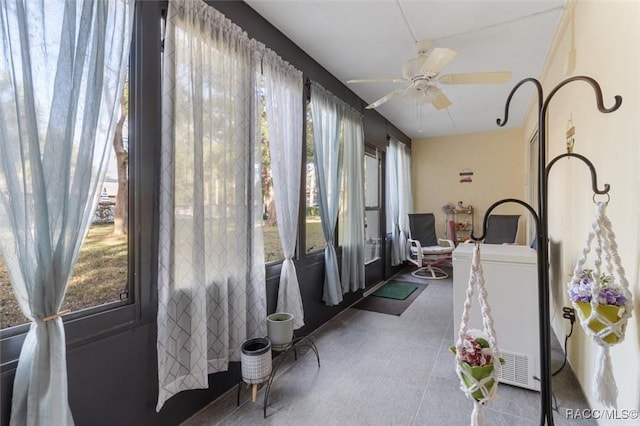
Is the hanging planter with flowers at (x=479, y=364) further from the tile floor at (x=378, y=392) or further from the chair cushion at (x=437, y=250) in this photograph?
the chair cushion at (x=437, y=250)

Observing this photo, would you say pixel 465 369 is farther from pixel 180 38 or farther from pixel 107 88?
pixel 180 38

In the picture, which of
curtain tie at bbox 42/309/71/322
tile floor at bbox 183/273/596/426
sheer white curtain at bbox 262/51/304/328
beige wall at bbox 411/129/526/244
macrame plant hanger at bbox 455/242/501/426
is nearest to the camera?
macrame plant hanger at bbox 455/242/501/426

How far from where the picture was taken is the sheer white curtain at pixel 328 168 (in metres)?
2.85

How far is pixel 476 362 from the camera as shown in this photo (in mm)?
1003

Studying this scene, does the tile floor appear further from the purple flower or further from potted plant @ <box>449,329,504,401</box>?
the purple flower

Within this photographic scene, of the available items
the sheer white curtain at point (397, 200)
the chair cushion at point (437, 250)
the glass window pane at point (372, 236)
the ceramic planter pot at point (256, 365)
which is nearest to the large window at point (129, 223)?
the ceramic planter pot at point (256, 365)

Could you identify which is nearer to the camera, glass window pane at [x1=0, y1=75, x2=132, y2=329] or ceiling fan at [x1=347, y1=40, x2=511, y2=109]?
glass window pane at [x1=0, y1=75, x2=132, y2=329]

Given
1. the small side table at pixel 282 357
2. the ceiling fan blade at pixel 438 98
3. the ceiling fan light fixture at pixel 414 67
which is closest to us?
the small side table at pixel 282 357

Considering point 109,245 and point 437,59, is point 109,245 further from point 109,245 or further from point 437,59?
point 437,59

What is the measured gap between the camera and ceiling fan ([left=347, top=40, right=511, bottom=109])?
2119mm

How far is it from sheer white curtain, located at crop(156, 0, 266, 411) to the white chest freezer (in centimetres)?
161

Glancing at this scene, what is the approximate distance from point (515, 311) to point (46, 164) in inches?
103

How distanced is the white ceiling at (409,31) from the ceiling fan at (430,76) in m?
0.23

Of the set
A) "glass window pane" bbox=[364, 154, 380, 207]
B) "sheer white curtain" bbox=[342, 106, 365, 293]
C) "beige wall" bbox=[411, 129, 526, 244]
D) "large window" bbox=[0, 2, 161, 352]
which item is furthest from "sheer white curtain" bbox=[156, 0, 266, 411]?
"beige wall" bbox=[411, 129, 526, 244]
